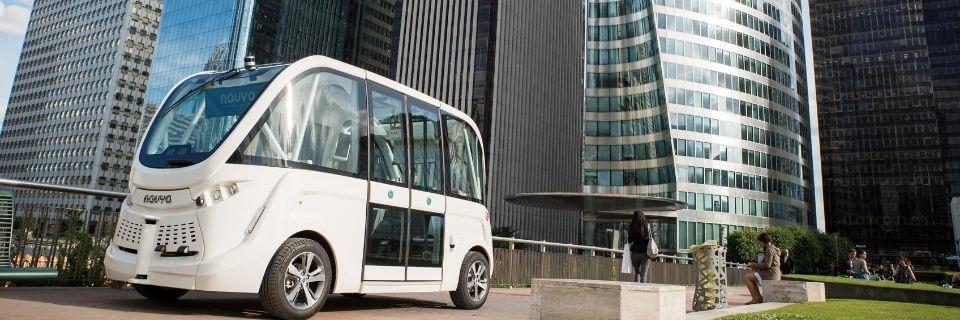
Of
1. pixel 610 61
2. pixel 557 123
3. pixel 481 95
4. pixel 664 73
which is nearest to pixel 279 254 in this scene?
pixel 481 95

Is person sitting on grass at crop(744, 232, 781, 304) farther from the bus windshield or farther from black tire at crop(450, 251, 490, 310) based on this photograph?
the bus windshield

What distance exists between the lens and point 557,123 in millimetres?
61344

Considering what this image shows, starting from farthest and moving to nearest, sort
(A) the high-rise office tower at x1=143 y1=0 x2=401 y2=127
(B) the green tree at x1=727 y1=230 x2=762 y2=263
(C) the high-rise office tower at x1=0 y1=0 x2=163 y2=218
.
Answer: (C) the high-rise office tower at x1=0 y1=0 x2=163 y2=218 → (A) the high-rise office tower at x1=143 y1=0 x2=401 y2=127 → (B) the green tree at x1=727 y1=230 x2=762 y2=263

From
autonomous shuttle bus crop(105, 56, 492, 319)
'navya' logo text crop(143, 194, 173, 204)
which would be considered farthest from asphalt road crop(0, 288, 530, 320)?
'navya' logo text crop(143, 194, 173, 204)

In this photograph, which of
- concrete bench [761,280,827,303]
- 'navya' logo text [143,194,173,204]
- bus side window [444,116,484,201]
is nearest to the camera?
'navya' logo text [143,194,173,204]

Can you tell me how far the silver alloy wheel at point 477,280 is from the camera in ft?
28.2

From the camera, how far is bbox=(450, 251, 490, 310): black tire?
8398 millimetres

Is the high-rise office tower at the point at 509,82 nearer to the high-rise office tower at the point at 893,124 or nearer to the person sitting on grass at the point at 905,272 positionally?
the person sitting on grass at the point at 905,272

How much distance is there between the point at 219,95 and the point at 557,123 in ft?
184

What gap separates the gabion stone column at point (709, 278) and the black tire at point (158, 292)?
25.2 ft

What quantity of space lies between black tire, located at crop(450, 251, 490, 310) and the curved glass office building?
2293 inches

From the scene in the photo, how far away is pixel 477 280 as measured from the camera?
8742 mm

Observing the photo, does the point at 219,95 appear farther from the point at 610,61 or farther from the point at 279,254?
the point at 610,61

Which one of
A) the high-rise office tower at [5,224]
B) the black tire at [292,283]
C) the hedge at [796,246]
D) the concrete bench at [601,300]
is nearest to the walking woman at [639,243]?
the concrete bench at [601,300]
